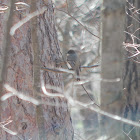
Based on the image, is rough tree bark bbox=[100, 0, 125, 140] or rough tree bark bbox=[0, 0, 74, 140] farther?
rough tree bark bbox=[0, 0, 74, 140]

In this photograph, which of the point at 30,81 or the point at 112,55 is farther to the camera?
the point at 30,81

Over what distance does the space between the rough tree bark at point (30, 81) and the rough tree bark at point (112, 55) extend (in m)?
0.83

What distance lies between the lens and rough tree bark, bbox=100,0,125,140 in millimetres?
1206

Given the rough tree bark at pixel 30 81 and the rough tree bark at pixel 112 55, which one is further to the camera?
the rough tree bark at pixel 30 81

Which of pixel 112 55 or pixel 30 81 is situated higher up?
pixel 112 55

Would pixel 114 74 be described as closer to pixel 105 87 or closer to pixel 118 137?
pixel 105 87

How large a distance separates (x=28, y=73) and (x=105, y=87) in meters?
1.26

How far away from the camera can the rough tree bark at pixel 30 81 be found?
219cm

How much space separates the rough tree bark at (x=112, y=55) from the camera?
1206 millimetres

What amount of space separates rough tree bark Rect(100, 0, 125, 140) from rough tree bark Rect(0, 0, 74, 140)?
0.83 meters

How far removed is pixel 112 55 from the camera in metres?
1.21

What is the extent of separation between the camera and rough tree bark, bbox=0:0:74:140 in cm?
219

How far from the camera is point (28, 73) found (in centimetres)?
235

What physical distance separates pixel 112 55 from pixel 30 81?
4.37 feet
